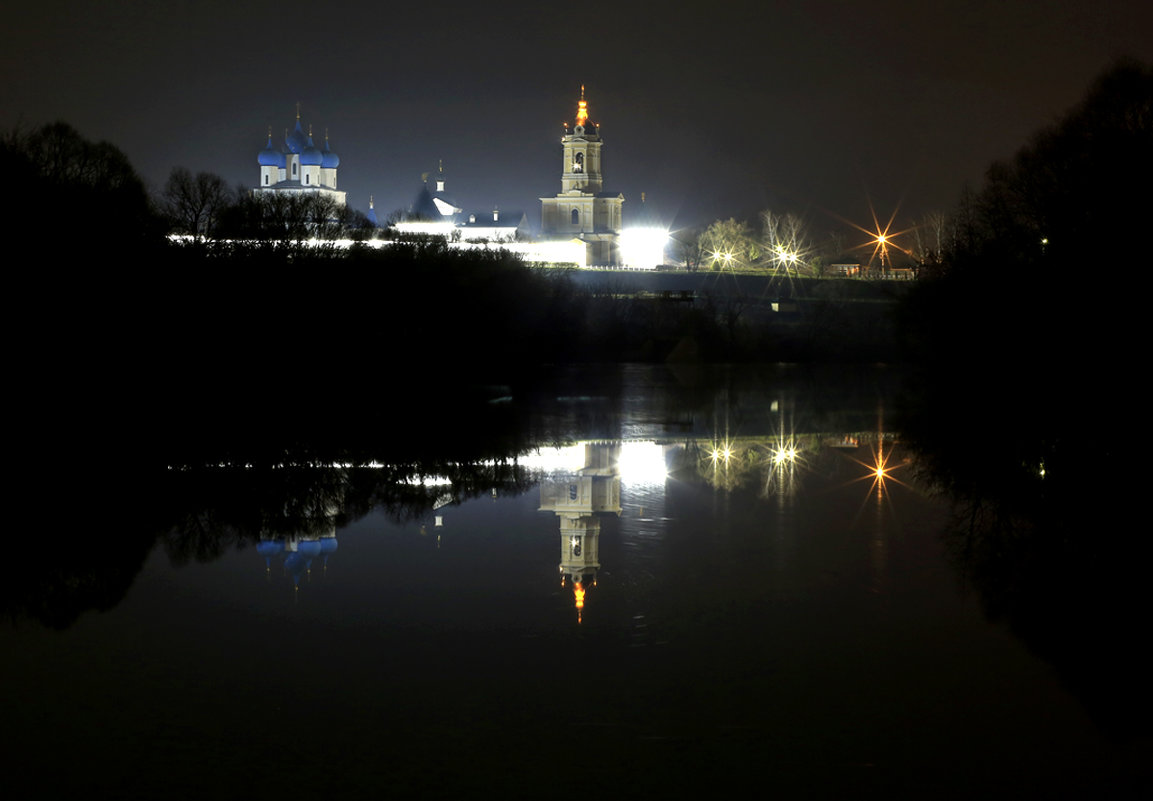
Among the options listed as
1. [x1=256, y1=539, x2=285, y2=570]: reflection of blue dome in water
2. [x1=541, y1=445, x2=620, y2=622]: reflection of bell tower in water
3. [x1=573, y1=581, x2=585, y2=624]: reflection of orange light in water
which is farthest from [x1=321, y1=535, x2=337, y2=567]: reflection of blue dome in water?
[x1=573, y1=581, x2=585, y2=624]: reflection of orange light in water

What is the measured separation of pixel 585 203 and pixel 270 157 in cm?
2735

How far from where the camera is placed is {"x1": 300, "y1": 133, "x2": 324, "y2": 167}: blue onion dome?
112m

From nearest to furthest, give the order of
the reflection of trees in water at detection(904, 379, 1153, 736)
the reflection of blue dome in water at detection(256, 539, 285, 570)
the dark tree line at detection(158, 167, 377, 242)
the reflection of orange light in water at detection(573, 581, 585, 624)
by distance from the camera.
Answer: the reflection of trees in water at detection(904, 379, 1153, 736), the reflection of orange light in water at detection(573, 581, 585, 624), the reflection of blue dome in water at detection(256, 539, 285, 570), the dark tree line at detection(158, 167, 377, 242)

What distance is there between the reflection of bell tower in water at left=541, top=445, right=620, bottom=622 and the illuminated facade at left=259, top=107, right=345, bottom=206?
9655cm

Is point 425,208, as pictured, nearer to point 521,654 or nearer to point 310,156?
point 310,156

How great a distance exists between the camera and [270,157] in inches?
4469

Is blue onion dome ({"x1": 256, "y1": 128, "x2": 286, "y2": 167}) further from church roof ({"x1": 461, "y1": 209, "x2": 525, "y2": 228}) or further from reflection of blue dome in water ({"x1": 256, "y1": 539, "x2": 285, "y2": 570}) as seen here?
reflection of blue dome in water ({"x1": 256, "y1": 539, "x2": 285, "y2": 570})

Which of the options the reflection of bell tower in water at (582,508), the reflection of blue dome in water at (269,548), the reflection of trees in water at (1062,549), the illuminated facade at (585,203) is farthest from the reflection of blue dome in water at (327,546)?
the illuminated facade at (585,203)

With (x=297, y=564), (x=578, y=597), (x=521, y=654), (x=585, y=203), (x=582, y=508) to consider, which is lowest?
(x=521, y=654)

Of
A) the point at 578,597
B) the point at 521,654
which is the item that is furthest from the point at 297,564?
the point at 521,654

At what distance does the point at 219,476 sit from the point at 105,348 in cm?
1657

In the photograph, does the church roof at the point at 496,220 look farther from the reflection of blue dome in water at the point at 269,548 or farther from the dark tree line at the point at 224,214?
the reflection of blue dome in water at the point at 269,548

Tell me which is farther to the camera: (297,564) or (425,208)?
(425,208)

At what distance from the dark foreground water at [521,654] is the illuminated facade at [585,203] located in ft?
309
